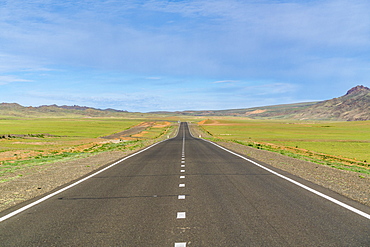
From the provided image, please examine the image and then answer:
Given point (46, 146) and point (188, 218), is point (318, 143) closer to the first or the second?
point (46, 146)

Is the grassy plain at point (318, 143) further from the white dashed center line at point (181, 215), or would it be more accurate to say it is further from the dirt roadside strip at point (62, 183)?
the white dashed center line at point (181, 215)

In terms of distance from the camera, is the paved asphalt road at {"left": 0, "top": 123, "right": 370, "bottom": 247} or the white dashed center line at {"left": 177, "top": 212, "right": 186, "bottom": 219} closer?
the paved asphalt road at {"left": 0, "top": 123, "right": 370, "bottom": 247}

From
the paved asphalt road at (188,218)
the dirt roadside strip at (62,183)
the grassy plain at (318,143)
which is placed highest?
the paved asphalt road at (188,218)

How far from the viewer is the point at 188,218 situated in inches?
269

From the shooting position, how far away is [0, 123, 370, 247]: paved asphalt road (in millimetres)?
5543

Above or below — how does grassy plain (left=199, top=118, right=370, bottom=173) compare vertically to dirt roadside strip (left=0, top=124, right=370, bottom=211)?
below

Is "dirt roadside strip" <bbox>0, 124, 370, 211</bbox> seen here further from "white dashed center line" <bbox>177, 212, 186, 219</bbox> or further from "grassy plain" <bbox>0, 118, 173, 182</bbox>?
"white dashed center line" <bbox>177, 212, 186, 219</bbox>

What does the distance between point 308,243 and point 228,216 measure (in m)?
2.02

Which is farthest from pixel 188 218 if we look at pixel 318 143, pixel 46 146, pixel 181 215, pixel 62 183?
pixel 318 143

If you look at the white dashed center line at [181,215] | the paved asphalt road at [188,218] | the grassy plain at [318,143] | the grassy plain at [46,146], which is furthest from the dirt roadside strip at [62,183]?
the grassy plain at [318,143]

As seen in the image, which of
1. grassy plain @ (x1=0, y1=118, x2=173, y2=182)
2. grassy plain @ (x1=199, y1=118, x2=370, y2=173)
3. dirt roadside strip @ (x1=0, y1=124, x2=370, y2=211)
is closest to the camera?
dirt roadside strip @ (x1=0, y1=124, x2=370, y2=211)

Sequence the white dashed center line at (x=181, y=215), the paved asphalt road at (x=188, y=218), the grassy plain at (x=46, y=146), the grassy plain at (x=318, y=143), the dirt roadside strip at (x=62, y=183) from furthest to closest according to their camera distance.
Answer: the grassy plain at (x=318, y=143)
the grassy plain at (x=46, y=146)
the dirt roadside strip at (x=62, y=183)
the white dashed center line at (x=181, y=215)
the paved asphalt road at (x=188, y=218)

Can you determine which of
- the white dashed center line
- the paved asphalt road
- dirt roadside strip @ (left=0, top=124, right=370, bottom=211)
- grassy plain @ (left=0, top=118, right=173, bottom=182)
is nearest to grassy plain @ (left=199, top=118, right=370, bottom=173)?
dirt roadside strip @ (left=0, top=124, right=370, bottom=211)

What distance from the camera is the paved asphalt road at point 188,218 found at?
18.2 ft
